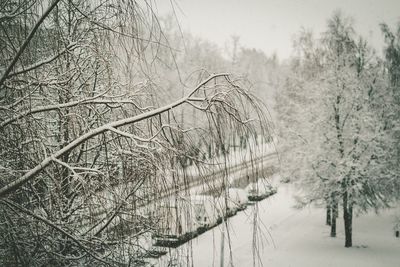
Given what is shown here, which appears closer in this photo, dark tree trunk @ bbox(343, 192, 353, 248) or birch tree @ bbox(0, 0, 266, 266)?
birch tree @ bbox(0, 0, 266, 266)

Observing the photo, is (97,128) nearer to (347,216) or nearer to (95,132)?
(95,132)

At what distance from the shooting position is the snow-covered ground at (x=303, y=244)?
44.9 ft

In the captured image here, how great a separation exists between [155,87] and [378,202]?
15.3 meters

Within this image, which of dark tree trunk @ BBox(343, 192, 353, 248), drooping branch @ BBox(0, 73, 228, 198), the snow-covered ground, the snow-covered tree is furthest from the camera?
dark tree trunk @ BBox(343, 192, 353, 248)

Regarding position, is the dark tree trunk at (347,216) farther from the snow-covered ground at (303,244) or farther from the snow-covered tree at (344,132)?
the snow-covered ground at (303,244)

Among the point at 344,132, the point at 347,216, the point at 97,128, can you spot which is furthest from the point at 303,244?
the point at 97,128

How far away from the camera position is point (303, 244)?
53.3ft

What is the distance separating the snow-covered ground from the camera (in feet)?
44.9

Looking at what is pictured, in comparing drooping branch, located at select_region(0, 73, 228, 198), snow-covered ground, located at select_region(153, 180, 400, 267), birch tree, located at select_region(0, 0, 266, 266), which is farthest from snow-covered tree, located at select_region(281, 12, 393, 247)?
drooping branch, located at select_region(0, 73, 228, 198)

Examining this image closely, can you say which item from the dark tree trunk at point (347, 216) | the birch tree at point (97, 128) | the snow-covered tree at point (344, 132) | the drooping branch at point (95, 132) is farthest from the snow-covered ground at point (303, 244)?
the drooping branch at point (95, 132)

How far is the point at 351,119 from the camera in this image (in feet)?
51.4

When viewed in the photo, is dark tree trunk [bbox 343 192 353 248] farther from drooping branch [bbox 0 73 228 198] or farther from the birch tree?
drooping branch [bbox 0 73 228 198]

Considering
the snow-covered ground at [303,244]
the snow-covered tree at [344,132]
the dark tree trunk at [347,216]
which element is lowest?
the snow-covered ground at [303,244]

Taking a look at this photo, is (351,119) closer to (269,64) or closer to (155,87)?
(155,87)
